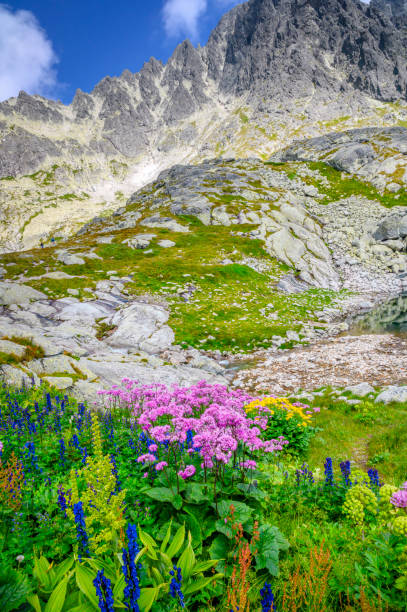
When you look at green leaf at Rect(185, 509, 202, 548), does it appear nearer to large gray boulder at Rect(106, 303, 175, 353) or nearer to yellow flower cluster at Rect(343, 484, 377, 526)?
yellow flower cluster at Rect(343, 484, 377, 526)

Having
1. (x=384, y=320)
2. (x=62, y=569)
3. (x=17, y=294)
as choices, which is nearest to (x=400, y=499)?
(x=62, y=569)

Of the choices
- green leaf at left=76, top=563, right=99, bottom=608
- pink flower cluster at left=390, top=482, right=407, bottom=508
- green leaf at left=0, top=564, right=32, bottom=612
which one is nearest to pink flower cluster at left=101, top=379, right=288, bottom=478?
green leaf at left=76, top=563, right=99, bottom=608

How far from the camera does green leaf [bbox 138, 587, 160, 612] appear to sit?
273 centimetres

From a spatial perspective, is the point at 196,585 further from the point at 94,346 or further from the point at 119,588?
the point at 94,346

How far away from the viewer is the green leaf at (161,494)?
169 inches

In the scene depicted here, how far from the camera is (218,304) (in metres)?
32.3

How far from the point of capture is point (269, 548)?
379 centimetres

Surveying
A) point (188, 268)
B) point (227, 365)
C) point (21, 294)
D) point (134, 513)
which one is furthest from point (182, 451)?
point (188, 268)

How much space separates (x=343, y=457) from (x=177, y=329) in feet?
64.9

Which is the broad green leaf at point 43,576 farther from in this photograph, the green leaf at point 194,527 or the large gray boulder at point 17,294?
the large gray boulder at point 17,294

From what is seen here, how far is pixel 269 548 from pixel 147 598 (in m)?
1.76

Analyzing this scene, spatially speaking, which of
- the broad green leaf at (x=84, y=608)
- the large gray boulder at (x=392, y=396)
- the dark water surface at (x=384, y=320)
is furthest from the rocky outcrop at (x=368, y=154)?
the broad green leaf at (x=84, y=608)

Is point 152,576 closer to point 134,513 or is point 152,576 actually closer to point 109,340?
point 134,513

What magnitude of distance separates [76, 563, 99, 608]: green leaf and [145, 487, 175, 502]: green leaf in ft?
4.47
